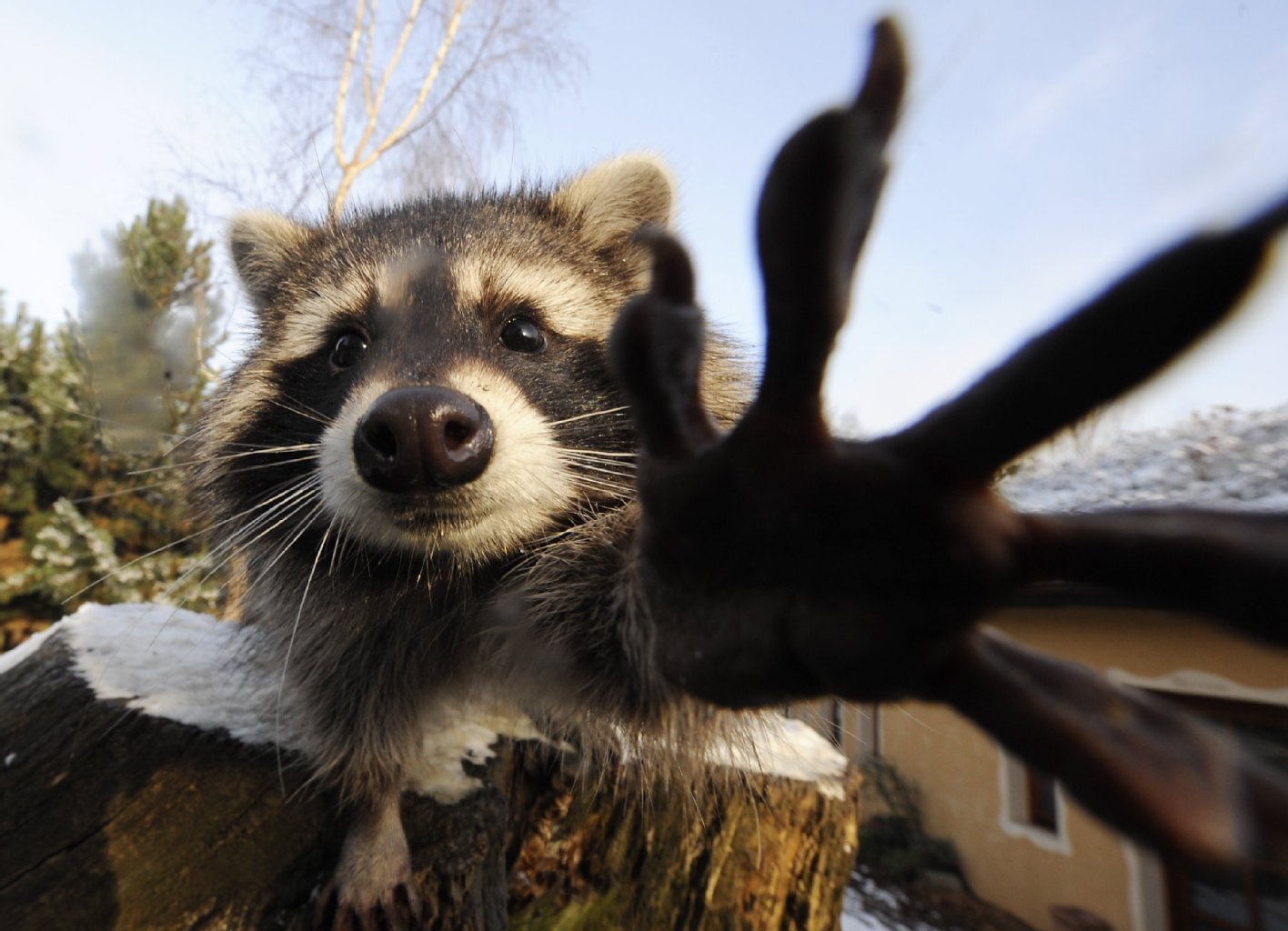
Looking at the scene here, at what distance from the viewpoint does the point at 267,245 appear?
2492 millimetres

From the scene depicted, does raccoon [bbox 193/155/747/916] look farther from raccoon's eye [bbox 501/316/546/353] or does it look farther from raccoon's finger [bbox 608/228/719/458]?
raccoon's finger [bbox 608/228/719/458]

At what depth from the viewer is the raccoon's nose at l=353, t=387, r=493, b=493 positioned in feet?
4.56

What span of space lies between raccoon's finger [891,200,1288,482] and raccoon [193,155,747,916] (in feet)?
2.53

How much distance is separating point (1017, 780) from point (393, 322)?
6881 mm

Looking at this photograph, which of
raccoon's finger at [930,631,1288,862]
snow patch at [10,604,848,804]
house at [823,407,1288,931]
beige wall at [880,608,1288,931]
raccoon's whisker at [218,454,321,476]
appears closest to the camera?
raccoon's finger at [930,631,1288,862]

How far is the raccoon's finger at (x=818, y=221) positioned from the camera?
0.70 m

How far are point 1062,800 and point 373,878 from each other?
131 inches

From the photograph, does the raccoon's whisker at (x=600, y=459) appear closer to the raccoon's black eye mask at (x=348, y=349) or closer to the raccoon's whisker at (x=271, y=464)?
the raccoon's whisker at (x=271, y=464)

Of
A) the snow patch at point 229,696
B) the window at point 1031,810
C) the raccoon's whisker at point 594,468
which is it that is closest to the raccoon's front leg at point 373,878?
the snow patch at point 229,696

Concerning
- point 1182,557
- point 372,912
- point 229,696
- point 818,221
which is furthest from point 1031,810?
point 818,221

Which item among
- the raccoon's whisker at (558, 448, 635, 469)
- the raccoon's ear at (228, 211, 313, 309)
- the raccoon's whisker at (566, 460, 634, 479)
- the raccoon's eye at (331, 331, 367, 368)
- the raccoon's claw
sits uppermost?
the raccoon's ear at (228, 211, 313, 309)

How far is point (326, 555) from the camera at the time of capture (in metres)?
1.85

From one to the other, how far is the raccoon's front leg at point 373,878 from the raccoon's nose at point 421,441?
43.8 inches

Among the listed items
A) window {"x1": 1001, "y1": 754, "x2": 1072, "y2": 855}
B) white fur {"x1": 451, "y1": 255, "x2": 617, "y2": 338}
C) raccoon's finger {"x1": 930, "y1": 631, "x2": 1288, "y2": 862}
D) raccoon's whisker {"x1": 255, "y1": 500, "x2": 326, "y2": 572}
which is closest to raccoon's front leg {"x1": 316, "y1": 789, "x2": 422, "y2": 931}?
raccoon's whisker {"x1": 255, "y1": 500, "x2": 326, "y2": 572}
